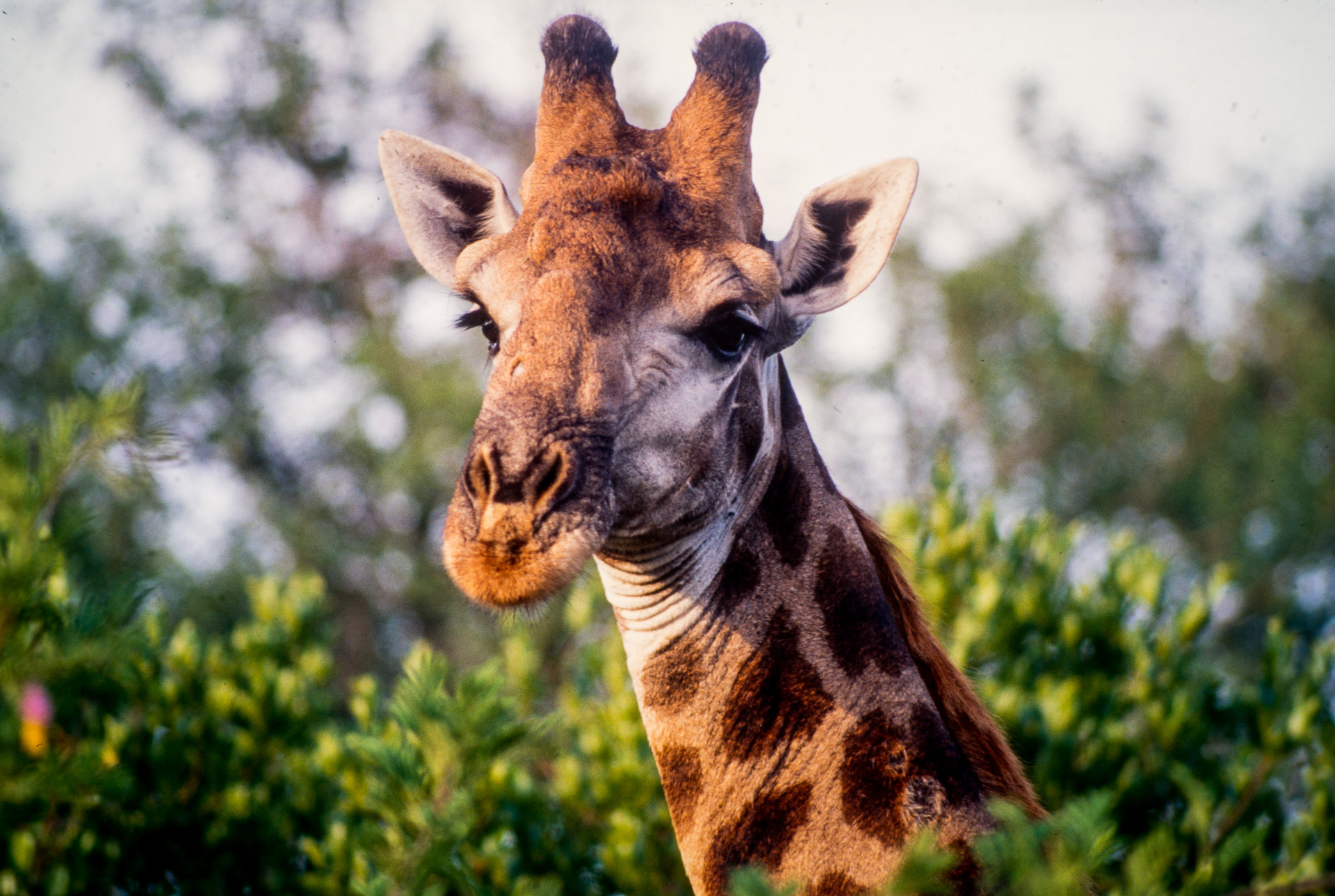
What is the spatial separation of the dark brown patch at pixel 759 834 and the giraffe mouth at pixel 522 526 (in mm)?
1028

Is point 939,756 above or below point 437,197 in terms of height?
below

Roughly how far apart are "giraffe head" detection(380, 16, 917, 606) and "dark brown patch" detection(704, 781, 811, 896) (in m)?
0.90

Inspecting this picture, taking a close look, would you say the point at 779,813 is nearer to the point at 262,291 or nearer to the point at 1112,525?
the point at 262,291

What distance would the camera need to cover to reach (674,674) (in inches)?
128

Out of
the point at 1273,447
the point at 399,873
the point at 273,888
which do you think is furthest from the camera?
the point at 1273,447

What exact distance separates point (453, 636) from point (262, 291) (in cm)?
904

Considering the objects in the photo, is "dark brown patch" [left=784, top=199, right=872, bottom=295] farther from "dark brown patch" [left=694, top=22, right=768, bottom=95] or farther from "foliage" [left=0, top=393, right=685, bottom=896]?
"foliage" [left=0, top=393, right=685, bottom=896]

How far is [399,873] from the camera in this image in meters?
1.98

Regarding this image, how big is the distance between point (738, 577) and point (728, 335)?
2.62 ft

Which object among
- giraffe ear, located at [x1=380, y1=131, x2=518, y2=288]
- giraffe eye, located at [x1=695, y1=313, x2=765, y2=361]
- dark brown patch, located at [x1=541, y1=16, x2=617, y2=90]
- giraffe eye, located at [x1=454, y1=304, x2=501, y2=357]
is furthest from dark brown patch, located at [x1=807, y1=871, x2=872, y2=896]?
dark brown patch, located at [x1=541, y1=16, x2=617, y2=90]

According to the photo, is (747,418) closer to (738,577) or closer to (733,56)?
(738,577)

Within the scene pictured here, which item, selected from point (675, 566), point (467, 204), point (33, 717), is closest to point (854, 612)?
point (675, 566)

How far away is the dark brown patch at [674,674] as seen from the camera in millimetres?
3229

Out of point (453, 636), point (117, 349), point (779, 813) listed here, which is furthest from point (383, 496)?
point (779, 813)
